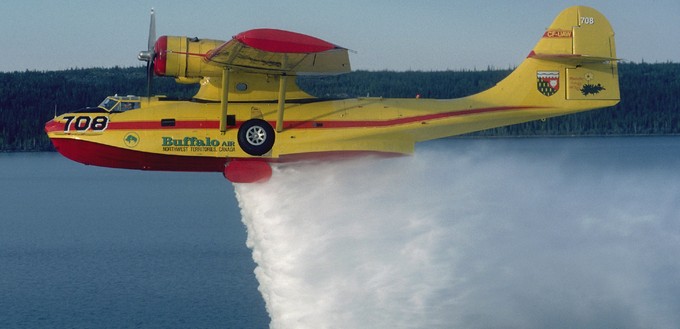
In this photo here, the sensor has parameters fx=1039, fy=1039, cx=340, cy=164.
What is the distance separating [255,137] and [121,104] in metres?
3.11

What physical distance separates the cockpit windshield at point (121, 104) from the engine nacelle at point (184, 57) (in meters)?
0.89

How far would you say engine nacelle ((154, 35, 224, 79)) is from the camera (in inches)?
874

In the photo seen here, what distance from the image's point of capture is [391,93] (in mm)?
94062

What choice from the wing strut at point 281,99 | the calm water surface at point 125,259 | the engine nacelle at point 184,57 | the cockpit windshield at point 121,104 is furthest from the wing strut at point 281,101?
the calm water surface at point 125,259

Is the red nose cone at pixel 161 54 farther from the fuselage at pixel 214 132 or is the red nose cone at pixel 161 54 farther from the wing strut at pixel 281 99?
the wing strut at pixel 281 99

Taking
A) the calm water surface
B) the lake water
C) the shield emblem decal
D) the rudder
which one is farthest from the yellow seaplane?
the calm water surface

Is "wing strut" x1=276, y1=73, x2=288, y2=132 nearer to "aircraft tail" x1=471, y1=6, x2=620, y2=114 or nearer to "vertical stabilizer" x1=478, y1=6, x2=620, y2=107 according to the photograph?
"aircraft tail" x1=471, y1=6, x2=620, y2=114

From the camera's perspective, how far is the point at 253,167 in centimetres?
2202

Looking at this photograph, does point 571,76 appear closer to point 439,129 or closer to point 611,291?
point 439,129

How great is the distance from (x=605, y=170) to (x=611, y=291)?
40.0 m

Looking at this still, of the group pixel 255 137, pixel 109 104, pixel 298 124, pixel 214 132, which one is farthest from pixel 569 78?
pixel 109 104

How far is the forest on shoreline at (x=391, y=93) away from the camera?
297 feet

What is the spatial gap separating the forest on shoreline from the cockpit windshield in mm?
56292

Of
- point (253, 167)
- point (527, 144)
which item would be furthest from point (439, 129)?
point (527, 144)
